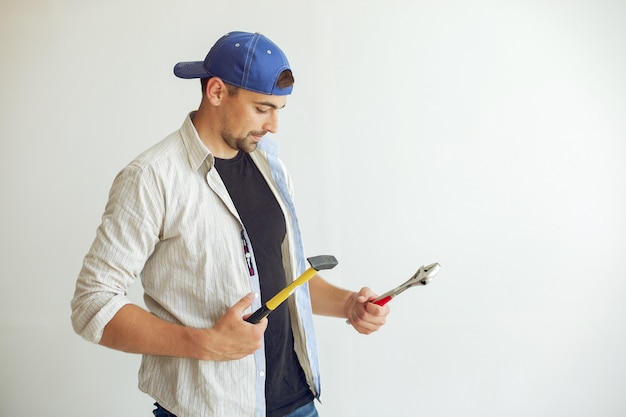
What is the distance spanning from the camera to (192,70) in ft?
5.56

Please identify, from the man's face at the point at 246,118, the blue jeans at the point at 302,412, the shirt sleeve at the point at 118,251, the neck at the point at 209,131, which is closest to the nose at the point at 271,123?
the man's face at the point at 246,118

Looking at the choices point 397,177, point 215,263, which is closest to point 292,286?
point 215,263

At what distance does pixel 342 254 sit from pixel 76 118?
118 cm

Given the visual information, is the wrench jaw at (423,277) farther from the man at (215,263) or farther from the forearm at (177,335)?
the forearm at (177,335)

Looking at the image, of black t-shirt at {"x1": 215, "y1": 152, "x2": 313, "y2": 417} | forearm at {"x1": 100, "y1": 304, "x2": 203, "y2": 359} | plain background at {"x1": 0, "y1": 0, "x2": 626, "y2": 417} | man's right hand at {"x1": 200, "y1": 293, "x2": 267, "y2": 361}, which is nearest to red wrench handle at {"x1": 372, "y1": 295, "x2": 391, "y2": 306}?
black t-shirt at {"x1": 215, "y1": 152, "x2": 313, "y2": 417}

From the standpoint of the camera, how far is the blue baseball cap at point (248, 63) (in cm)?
159

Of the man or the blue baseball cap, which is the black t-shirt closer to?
the man

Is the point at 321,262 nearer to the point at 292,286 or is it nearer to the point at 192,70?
Answer: the point at 292,286

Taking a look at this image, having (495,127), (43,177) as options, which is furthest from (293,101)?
(43,177)

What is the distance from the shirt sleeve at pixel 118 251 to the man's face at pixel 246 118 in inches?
9.3

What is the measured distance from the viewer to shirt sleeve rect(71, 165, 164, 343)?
4.63 feet

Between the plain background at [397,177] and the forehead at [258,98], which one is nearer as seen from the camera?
the forehead at [258,98]

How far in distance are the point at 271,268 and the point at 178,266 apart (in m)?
0.23

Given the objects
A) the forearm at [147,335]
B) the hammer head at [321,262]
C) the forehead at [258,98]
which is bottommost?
the forearm at [147,335]
